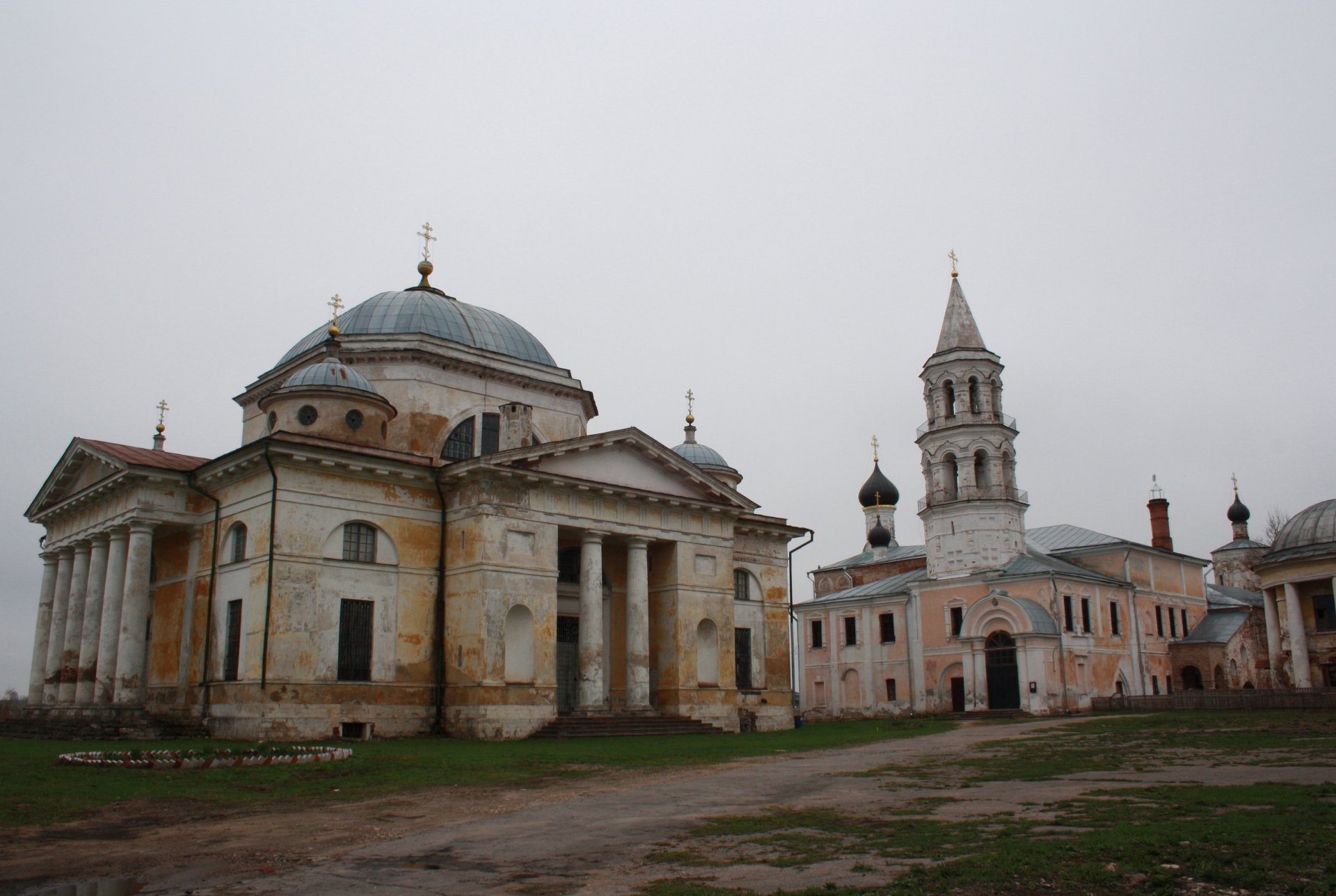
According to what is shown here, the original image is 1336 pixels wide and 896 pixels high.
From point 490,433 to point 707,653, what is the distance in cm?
975

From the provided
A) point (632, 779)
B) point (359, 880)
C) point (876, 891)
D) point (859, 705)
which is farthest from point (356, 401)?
point (859, 705)

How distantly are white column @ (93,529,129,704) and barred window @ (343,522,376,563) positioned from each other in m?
6.60

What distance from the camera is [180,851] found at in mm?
8422

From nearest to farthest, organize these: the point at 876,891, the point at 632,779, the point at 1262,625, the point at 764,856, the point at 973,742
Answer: the point at 876,891 < the point at 764,856 < the point at 632,779 < the point at 973,742 < the point at 1262,625

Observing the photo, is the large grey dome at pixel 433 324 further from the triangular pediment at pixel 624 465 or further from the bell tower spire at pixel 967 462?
the bell tower spire at pixel 967 462

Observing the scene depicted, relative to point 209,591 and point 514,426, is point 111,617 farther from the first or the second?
point 514,426

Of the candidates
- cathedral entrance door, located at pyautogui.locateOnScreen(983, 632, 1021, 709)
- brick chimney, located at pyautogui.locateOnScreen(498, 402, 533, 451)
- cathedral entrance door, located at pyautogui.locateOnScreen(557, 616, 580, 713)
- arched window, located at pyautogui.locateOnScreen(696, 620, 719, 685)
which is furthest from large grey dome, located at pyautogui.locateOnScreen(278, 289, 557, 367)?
cathedral entrance door, located at pyautogui.locateOnScreen(983, 632, 1021, 709)

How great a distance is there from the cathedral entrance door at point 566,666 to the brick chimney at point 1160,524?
41.5 m

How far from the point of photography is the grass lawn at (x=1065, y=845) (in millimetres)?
6148

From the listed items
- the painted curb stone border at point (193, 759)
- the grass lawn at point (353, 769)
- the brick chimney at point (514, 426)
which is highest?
the brick chimney at point (514, 426)

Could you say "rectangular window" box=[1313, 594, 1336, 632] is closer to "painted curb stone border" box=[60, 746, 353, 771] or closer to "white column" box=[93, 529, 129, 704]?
"painted curb stone border" box=[60, 746, 353, 771]

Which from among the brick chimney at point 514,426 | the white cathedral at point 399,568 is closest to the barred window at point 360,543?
the white cathedral at point 399,568

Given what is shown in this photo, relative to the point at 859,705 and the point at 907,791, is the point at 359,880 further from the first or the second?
the point at 859,705

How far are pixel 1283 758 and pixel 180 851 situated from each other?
14222mm
